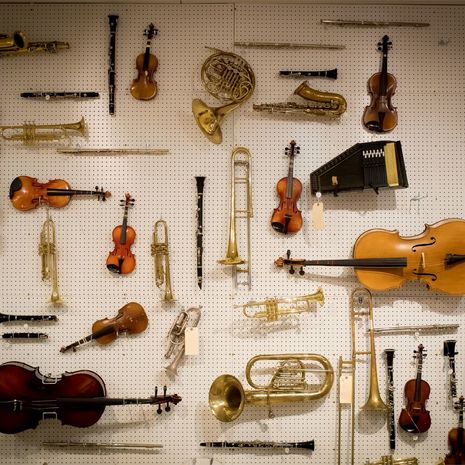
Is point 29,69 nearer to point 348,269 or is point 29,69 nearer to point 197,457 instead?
point 348,269

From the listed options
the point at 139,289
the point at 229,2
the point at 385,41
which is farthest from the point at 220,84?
the point at 139,289

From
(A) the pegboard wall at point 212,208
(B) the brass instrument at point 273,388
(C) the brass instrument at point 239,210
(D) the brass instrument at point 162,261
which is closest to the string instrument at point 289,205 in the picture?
(A) the pegboard wall at point 212,208

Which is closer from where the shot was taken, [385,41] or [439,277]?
[439,277]

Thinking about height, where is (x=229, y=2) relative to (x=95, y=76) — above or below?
above

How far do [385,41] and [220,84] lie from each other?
3.99 feet

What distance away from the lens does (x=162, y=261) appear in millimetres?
3740

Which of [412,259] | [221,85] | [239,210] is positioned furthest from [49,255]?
[412,259]

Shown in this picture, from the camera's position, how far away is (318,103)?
3756 mm

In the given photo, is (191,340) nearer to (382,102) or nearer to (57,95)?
(57,95)

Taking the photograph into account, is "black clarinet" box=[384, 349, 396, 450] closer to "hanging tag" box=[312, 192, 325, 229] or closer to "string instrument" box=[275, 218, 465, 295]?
"string instrument" box=[275, 218, 465, 295]

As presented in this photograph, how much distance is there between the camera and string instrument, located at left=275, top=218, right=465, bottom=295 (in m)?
3.52

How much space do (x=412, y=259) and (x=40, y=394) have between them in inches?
104

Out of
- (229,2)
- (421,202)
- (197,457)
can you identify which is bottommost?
(197,457)

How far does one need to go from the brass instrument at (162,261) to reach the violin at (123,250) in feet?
0.52
